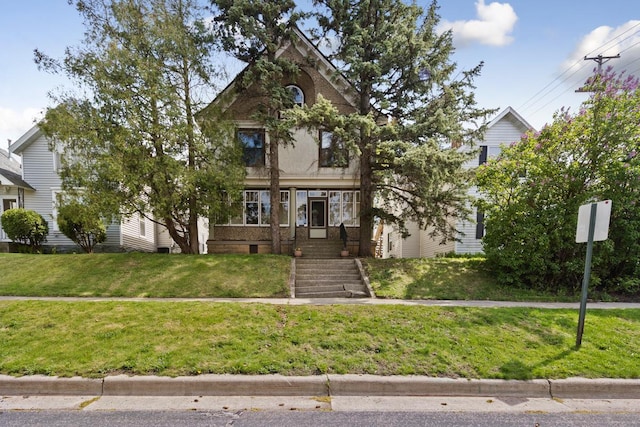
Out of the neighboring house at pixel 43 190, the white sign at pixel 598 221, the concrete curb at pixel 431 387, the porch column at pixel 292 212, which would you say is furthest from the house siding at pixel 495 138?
the neighboring house at pixel 43 190

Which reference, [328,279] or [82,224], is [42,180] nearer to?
[82,224]

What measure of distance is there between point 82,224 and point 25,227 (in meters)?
2.90

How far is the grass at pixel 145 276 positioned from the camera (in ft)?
29.8

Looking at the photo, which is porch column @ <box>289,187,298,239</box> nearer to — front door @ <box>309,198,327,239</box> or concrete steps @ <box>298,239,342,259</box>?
front door @ <box>309,198,327,239</box>

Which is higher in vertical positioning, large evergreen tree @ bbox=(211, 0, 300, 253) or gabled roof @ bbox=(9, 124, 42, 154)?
large evergreen tree @ bbox=(211, 0, 300, 253)

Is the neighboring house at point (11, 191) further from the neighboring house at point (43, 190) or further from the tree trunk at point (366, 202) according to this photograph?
the tree trunk at point (366, 202)

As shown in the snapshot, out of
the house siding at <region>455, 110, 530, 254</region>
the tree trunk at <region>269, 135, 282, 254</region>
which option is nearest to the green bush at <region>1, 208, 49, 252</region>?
the tree trunk at <region>269, 135, 282, 254</region>

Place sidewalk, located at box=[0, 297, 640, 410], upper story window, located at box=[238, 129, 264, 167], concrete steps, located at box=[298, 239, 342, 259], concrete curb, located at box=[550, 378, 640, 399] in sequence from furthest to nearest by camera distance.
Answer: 1. upper story window, located at box=[238, 129, 264, 167]
2. concrete steps, located at box=[298, 239, 342, 259]
3. concrete curb, located at box=[550, 378, 640, 399]
4. sidewalk, located at box=[0, 297, 640, 410]

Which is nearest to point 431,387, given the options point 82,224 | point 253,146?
point 253,146

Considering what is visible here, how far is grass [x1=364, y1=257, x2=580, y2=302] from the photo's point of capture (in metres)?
9.23

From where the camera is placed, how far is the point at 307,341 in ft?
17.7

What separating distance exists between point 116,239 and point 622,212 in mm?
20978

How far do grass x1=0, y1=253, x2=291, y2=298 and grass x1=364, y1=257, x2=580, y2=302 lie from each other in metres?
3.20

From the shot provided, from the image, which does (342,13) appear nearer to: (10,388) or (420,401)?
(420,401)
